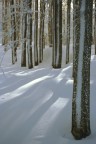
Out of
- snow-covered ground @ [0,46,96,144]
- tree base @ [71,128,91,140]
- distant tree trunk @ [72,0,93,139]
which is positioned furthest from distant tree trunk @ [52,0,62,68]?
tree base @ [71,128,91,140]

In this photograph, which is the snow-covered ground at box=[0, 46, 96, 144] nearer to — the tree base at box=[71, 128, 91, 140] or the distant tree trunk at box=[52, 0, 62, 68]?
the tree base at box=[71, 128, 91, 140]

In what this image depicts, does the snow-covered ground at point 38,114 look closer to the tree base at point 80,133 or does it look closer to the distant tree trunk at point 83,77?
the tree base at point 80,133

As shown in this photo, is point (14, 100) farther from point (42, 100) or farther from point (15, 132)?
point (15, 132)

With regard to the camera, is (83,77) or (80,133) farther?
(80,133)

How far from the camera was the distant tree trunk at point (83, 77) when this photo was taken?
Answer: 609 cm

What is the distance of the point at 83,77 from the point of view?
6172mm

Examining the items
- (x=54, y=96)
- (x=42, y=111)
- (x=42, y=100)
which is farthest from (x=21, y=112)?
(x=54, y=96)

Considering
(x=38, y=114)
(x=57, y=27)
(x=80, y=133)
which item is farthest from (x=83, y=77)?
(x=57, y=27)

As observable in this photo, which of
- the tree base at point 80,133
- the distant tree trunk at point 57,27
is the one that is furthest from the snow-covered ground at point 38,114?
the distant tree trunk at point 57,27

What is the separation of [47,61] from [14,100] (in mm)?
11992

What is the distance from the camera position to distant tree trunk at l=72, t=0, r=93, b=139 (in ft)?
20.0

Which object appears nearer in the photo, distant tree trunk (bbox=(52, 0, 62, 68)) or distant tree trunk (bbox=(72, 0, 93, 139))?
distant tree trunk (bbox=(72, 0, 93, 139))

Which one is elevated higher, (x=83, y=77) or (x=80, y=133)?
(x=83, y=77)

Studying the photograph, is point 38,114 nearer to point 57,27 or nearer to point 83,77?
point 83,77
